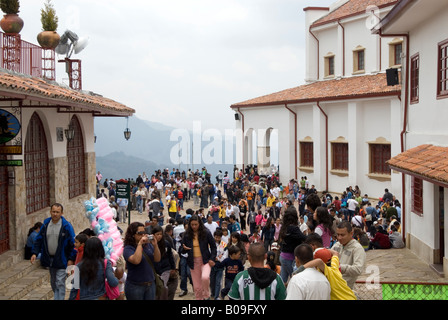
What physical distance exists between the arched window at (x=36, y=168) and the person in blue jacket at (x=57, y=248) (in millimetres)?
5667

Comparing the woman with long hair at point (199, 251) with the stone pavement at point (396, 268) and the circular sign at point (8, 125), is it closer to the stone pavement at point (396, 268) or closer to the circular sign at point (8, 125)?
the stone pavement at point (396, 268)

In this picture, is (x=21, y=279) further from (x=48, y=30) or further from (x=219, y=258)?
(x=48, y=30)

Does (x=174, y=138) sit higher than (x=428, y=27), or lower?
lower

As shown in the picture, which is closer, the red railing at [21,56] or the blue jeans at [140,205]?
the red railing at [21,56]

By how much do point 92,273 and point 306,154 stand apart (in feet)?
86.8

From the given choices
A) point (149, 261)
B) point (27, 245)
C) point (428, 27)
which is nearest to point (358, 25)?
point (428, 27)

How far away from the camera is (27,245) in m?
12.9

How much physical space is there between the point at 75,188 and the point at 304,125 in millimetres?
16549

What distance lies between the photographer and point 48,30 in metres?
18.5

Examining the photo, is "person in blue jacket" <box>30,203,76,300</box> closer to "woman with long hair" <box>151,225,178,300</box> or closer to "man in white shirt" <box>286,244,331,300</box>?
"woman with long hair" <box>151,225,178,300</box>

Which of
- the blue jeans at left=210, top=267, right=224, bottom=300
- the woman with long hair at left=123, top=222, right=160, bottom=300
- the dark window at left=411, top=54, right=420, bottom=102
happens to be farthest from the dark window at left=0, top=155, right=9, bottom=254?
the dark window at left=411, top=54, right=420, bottom=102

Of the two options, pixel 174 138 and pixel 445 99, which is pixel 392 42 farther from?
pixel 445 99

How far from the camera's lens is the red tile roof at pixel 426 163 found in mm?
10781

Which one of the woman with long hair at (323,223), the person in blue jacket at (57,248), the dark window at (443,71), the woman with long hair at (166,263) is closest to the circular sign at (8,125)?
the person in blue jacket at (57,248)
